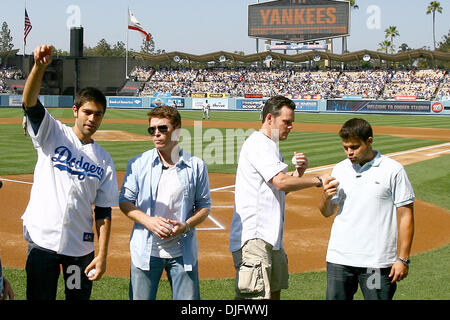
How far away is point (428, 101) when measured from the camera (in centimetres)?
5316

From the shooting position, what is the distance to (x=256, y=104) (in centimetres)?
5978

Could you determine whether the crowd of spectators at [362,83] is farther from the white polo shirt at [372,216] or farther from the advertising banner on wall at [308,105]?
the white polo shirt at [372,216]

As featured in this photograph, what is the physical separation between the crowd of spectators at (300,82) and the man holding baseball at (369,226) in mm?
56945

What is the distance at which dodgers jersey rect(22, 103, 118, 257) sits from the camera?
400cm

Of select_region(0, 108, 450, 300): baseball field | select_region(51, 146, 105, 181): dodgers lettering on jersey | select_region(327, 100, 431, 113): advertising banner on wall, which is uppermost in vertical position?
select_region(327, 100, 431, 113): advertising banner on wall

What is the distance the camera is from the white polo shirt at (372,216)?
421cm

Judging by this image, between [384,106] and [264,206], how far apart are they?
174 feet

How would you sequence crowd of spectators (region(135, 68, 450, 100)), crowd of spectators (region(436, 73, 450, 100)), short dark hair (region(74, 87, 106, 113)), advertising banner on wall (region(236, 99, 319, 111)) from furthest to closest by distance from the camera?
crowd of spectators (region(135, 68, 450, 100))
advertising banner on wall (region(236, 99, 319, 111))
crowd of spectators (region(436, 73, 450, 100))
short dark hair (region(74, 87, 106, 113))

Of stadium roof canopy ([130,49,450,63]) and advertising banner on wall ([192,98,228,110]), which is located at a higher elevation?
stadium roof canopy ([130,49,450,63])

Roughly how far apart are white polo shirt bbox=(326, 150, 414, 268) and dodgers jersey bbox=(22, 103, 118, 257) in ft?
7.08

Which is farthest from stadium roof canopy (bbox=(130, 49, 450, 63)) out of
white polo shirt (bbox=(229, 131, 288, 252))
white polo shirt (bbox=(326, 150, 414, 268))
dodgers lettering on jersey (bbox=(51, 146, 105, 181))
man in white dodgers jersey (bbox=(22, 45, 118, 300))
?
dodgers lettering on jersey (bbox=(51, 146, 105, 181))

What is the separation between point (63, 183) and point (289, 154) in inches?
609

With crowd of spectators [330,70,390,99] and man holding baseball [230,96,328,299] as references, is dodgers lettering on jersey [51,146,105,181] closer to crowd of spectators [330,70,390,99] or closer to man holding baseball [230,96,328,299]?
man holding baseball [230,96,328,299]

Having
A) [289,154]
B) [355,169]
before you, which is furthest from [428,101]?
[355,169]
